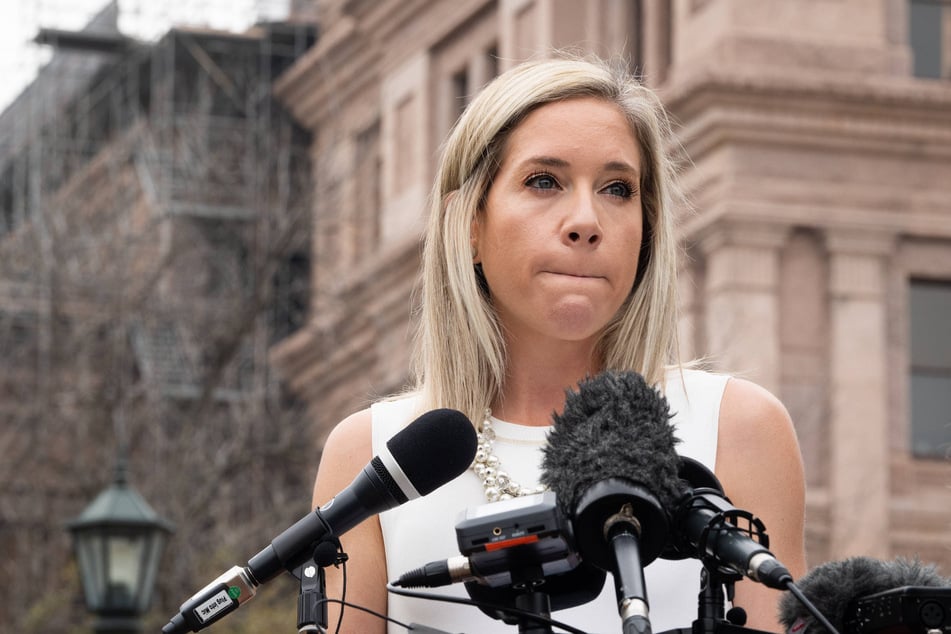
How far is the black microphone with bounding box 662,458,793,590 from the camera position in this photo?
9.50 ft

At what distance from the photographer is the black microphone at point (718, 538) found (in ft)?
9.50

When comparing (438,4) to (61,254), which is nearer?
(61,254)

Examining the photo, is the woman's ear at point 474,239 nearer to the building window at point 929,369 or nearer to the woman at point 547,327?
the woman at point 547,327

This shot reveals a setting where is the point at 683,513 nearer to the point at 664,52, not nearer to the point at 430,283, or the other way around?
the point at 430,283

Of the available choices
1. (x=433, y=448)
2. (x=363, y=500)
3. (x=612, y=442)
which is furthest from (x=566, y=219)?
(x=612, y=442)

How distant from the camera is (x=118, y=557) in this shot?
1588cm

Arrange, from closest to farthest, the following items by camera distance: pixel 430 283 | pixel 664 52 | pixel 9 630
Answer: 1. pixel 430 283
2. pixel 9 630
3. pixel 664 52

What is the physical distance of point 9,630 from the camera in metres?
24.2

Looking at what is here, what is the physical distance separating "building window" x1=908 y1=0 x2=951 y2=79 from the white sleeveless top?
25.8 meters

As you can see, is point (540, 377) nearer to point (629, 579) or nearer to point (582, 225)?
point (582, 225)

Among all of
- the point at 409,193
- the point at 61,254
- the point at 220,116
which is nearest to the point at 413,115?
the point at 409,193

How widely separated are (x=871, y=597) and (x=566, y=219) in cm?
105

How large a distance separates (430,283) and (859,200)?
24.8 metres

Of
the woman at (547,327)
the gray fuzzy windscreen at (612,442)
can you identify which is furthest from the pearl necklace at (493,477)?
the gray fuzzy windscreen at (612,442)
